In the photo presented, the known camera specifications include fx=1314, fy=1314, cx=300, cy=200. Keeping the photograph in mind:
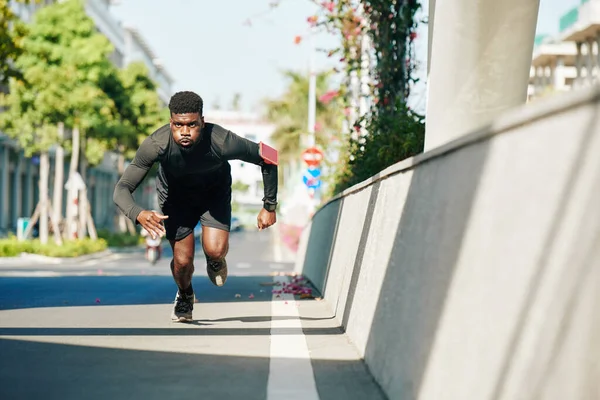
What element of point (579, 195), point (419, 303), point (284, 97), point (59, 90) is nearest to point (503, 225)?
point (579, 195)

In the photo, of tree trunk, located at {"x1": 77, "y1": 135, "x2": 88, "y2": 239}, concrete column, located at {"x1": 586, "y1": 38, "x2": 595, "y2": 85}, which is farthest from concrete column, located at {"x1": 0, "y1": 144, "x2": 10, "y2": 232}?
concrete column, located at {"x1": 586, "y1": 38, "x2": 595, "y2": 85}

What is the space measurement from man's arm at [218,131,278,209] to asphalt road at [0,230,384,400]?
105 centimetres

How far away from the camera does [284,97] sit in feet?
325

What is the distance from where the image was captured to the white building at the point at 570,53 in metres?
101

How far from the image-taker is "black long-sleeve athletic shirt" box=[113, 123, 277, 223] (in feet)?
30.4

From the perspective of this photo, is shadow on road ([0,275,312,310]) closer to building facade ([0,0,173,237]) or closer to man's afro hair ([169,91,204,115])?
man's afro hair ([169,91,204,115])

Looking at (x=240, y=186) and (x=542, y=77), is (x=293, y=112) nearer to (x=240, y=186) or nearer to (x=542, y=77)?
(x=542, y=77)

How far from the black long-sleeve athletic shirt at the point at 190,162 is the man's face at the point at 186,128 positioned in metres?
0.13

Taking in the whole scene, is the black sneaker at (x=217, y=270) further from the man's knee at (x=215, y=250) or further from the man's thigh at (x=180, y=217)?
the man's thigh at (x=180, y=217)

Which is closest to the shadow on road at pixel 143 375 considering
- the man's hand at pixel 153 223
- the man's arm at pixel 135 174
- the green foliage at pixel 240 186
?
the man's hand at pixel 153 223

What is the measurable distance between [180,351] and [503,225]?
4.15 meters

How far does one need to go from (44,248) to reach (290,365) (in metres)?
37.7

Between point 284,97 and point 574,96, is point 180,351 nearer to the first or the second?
point 574,96

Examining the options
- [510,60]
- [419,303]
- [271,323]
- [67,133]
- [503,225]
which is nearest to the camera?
[503,225]
